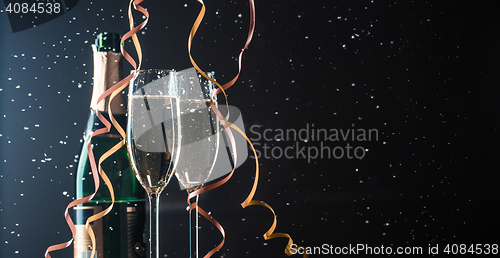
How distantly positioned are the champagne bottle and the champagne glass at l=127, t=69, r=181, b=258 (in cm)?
13

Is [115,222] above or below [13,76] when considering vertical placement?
below

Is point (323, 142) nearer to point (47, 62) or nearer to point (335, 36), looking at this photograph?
point (335, 36)

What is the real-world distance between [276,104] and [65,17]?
1.22ft

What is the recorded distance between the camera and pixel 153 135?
298 millimetres

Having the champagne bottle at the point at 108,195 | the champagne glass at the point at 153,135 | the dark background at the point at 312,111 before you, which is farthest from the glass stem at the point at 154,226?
the dark background at the point at 312,111

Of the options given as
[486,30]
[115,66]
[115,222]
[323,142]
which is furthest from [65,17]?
[486,30]

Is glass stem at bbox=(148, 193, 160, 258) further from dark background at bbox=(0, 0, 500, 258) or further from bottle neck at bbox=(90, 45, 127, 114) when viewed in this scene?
dark background at bbox=(0, 0, 500, 258)

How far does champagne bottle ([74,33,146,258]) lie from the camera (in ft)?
1.39

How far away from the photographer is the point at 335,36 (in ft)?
2.04

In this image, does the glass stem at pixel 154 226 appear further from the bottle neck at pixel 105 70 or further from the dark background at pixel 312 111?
the dark background at pixel 312 111

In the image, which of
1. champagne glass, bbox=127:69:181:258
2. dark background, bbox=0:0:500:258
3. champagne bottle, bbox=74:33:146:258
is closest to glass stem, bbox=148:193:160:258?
champagne glass, bbox=127:69:181:258

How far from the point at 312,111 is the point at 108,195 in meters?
0.35

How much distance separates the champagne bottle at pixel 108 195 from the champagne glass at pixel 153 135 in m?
0.13

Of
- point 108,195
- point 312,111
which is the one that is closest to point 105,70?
point 108,195
